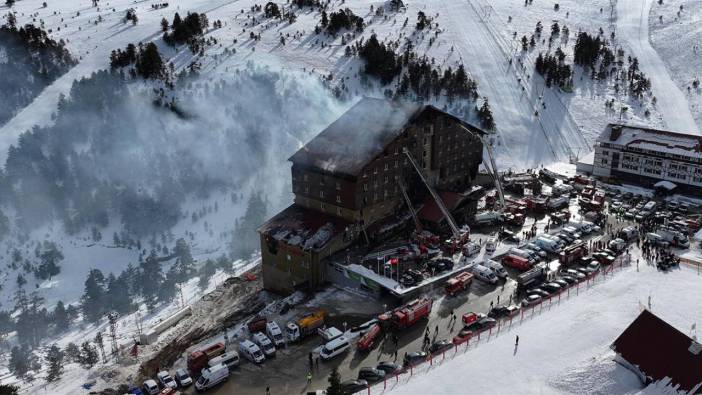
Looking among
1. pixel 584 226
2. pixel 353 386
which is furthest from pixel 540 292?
pixel 353 386

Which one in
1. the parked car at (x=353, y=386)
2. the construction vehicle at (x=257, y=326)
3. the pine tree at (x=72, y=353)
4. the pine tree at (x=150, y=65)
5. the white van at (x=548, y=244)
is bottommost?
the pine tree at (x=72, y=353)

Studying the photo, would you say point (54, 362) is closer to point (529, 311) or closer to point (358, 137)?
point (358, 137)

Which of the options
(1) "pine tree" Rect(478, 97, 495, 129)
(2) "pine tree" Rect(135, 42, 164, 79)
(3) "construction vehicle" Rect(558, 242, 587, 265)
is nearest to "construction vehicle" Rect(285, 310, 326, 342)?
(3) "construction vehicle" Rect(558, 242, 587, 265)

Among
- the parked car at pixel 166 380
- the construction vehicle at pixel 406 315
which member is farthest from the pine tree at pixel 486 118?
the parked car at pixel 166 380

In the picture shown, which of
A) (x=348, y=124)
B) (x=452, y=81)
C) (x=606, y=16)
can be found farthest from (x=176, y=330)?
(x=606, y=16)

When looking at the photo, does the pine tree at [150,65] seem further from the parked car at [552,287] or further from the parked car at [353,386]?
the parked car at [353,386]
